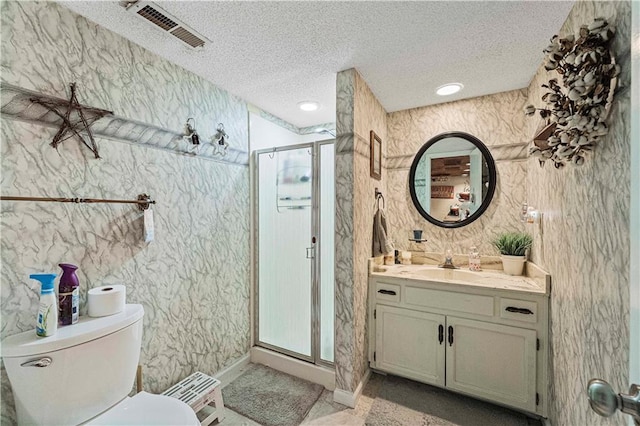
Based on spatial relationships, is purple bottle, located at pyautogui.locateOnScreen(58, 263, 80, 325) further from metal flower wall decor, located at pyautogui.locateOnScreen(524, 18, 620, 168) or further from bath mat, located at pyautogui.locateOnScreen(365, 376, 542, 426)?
metal flower wall decor, located at pyautogui.locateOnScreen(524, 18, 620, 168)

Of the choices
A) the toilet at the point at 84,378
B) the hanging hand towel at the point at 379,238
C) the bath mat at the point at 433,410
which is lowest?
the bath mat at the point at 433,410

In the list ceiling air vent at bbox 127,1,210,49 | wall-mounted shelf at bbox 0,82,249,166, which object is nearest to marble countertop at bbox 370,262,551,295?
wall-mounted shelf at bbox 0,82,249,166

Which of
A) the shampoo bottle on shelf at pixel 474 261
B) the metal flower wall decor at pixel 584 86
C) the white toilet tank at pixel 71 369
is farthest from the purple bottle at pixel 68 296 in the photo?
the shampoo bottle on shelf at pixel 474 261

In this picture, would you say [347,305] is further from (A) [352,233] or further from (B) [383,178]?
(B) [383,178]

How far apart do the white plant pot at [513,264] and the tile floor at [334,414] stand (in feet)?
3.15

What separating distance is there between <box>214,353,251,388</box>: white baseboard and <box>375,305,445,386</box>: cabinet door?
1.15 metres

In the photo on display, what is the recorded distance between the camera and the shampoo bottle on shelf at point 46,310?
43.1 inches

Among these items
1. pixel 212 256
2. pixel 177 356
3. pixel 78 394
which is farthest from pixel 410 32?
pixel 177 356

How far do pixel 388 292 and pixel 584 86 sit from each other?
164 centimetres

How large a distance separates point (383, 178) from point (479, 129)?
36.0 inches

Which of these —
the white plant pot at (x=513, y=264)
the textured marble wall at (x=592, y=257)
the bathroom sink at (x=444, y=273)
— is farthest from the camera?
the bathroom sink at (x=444, y=273)

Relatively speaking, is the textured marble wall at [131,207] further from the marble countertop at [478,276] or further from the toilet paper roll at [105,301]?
the marble countertop at [478,276]

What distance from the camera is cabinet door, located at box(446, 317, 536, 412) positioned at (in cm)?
168

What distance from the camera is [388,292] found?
210 centimetres
